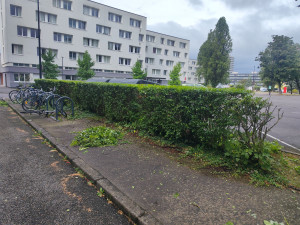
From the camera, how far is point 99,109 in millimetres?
8945

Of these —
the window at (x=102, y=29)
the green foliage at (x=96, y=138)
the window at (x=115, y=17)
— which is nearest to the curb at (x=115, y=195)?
→ the green foliage at (x=96, y=138)

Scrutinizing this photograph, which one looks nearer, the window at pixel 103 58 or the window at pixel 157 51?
the window at pixel 103 58

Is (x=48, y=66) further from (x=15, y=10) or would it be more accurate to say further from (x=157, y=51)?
(x=157, y=51)

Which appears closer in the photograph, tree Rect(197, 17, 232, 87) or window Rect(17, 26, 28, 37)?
window Rect(17, 26, 28, 37)

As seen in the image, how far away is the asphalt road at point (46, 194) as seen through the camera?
8.46 feet

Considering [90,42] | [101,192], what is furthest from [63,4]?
[101,192]

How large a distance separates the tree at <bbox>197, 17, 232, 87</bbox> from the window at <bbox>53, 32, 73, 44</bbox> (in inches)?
1203

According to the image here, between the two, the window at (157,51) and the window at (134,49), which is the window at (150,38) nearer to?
the window at (157,51)

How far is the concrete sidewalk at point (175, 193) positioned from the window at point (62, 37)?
37.0m

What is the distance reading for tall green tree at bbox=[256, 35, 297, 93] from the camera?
49594 mm

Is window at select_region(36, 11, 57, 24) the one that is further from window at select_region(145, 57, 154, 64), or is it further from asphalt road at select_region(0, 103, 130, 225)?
asphalt road at select_region(0, 103, 130, 225)

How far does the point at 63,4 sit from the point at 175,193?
137 ft

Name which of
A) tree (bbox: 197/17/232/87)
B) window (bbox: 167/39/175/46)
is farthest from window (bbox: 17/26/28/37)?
tree (bbox: 197/17/232/87)

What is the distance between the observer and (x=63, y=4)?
36.2 metres
